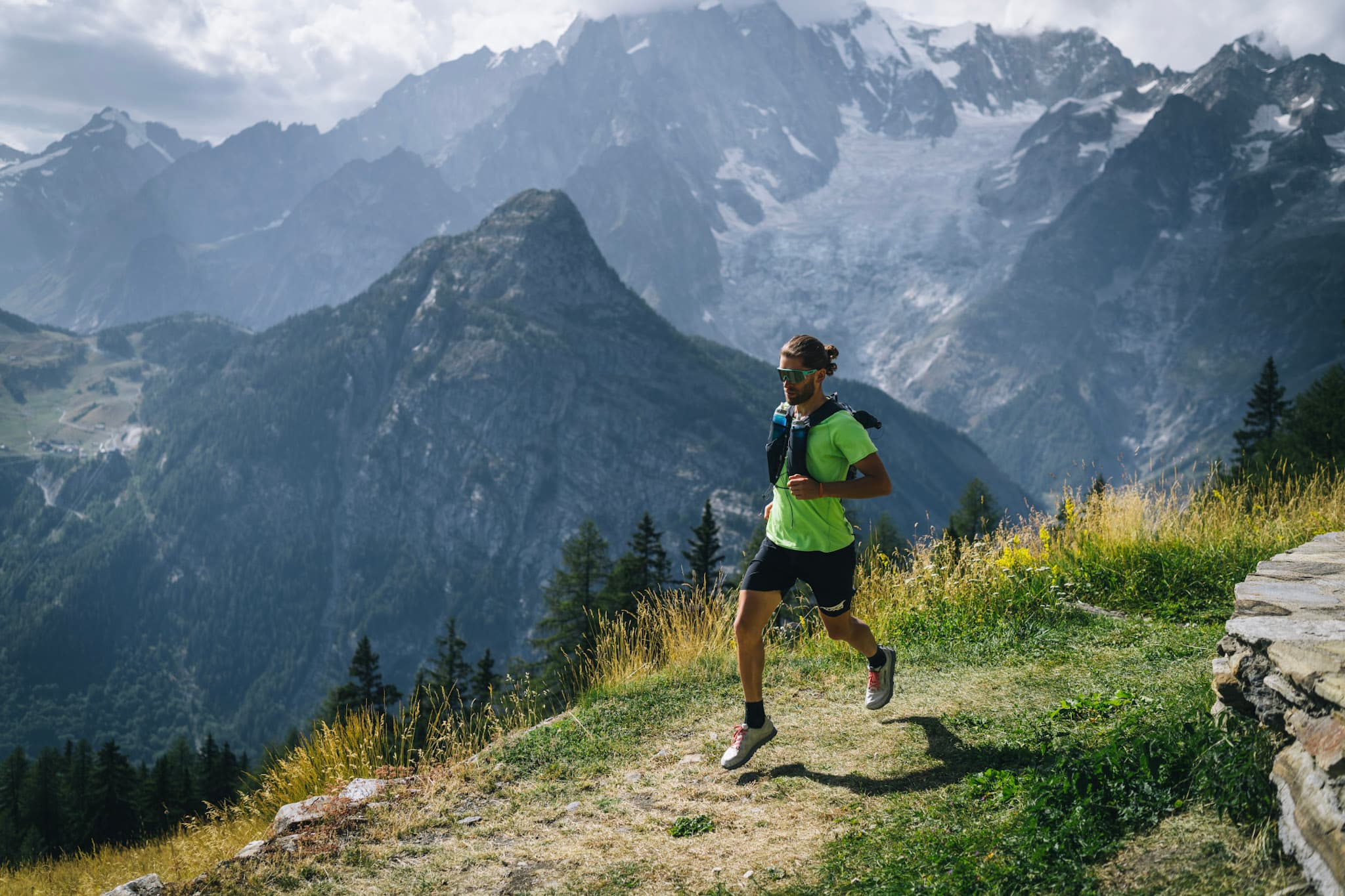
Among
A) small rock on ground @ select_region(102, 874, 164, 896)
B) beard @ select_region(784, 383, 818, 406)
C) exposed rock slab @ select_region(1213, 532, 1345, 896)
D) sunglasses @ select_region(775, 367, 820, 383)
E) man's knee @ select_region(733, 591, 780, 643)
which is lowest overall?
small rock on ground @ select_region(102, 874, 164, 896)

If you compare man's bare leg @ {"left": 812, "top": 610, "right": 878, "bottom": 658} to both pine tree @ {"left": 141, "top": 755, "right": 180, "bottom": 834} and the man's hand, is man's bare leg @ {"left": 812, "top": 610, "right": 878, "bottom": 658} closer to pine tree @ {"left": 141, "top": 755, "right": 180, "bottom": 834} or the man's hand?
the man's hand

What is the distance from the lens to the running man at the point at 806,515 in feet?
22.4

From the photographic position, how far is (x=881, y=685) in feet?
26.3

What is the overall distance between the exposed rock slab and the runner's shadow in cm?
177

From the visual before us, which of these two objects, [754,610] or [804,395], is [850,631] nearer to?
[754,610]

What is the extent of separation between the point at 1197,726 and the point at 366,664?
1692 inches

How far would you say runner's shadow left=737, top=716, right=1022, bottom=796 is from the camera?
641cm

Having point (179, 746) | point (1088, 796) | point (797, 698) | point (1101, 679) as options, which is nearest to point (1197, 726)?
point (1088, 796)

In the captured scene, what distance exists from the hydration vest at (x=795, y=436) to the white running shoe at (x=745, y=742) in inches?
88.1

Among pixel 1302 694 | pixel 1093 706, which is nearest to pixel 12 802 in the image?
pixel 1093 706

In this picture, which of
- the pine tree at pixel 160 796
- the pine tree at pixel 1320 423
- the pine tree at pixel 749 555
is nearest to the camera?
the pine tree at pixel 749 555

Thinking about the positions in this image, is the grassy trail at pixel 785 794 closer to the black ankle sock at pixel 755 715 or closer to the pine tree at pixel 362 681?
the black ankle sock at pixel 755 715

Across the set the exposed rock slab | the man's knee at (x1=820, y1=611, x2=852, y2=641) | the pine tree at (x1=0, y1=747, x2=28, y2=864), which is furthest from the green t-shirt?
the pine tree at (x1=0, y1=747, x2=28, y2=864)

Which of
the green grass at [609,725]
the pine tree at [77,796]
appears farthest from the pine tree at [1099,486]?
the pine tree at [77,796]
